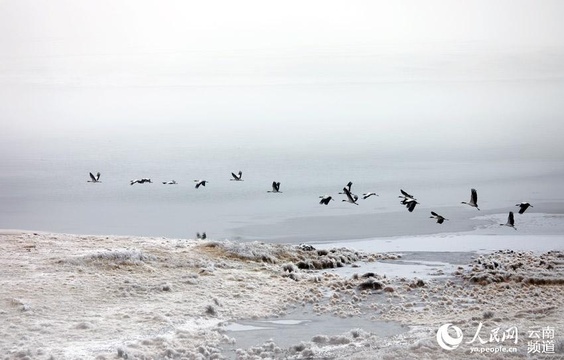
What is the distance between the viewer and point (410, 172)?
4928cm

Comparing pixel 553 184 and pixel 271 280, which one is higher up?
pixel 553 184

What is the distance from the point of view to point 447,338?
1995cm

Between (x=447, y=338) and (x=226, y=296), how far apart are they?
821 cm

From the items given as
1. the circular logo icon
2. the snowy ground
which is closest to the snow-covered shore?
the snowy ground

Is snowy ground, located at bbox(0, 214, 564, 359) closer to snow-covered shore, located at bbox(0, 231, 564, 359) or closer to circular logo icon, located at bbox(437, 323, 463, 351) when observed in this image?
snow-covered shore, located at bbox(0, 231, 564, 359)

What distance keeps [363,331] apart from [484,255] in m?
11.7

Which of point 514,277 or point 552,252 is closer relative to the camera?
point 514,277

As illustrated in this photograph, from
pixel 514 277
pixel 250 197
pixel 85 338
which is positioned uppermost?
pixel 250 197

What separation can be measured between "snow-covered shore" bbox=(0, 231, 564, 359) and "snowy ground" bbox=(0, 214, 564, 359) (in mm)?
51

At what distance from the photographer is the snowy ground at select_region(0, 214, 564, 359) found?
Answer: 2022 centimetres

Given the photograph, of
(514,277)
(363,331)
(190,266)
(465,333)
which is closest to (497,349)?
(465,333)

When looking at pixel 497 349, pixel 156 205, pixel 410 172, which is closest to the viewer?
pixel 497 349

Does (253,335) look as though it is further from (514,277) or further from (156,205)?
(156,205)

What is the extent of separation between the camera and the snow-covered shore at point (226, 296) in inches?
795
